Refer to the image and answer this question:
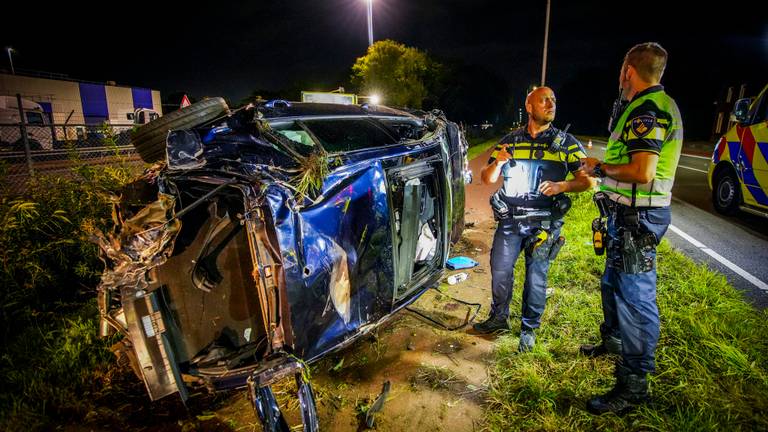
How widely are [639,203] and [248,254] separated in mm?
2117

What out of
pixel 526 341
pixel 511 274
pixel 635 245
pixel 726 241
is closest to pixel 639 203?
pixel 635 245

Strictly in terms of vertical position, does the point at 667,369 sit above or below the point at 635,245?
below

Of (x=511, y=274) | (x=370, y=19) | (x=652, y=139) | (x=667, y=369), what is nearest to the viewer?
(x=652, y=139)

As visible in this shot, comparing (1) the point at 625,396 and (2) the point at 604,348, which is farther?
(2) the point at 604,348

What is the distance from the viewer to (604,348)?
2.56 metres

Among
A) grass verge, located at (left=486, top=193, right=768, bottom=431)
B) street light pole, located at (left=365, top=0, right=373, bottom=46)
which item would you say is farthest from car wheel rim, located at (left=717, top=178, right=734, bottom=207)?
street light pole, located at (left=365, top=0, right=373, bottom=46)

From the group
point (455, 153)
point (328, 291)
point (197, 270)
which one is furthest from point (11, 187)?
point (455, 153)

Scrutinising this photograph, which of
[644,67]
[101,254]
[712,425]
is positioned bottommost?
[712,425]

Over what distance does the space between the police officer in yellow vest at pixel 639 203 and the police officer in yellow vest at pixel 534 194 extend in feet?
1.56

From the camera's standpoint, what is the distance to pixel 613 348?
2467 mm

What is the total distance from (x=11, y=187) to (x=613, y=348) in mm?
5454

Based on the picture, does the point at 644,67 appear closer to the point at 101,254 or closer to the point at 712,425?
the point at 712,425

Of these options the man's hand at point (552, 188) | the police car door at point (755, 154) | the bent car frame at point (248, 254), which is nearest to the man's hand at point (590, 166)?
the man's hand at point (552, 188)

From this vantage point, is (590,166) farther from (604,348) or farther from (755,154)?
(755,154)
